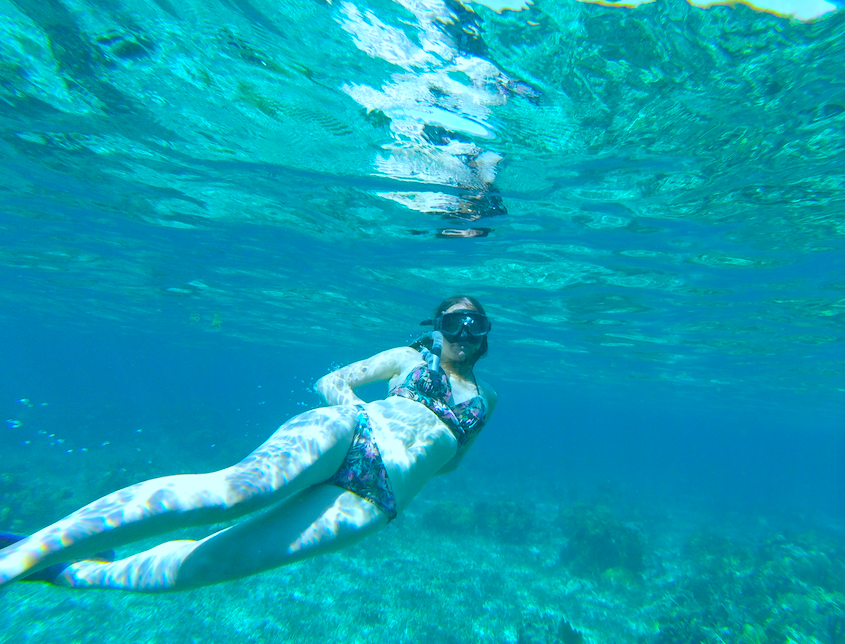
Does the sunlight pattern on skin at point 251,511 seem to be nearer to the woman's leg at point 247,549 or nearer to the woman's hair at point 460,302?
the woman's leg at point 247,549

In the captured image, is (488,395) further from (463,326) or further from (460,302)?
(460,302)

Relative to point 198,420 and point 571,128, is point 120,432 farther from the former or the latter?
point 571,128

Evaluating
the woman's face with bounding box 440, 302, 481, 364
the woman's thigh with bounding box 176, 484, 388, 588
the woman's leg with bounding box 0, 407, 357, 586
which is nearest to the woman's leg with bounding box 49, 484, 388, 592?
the woman's thigh with bounding box 176, 484, 388, 588

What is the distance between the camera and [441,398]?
4.47 m

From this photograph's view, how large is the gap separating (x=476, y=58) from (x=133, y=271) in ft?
73.6

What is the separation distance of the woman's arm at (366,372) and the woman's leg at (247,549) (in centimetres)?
125

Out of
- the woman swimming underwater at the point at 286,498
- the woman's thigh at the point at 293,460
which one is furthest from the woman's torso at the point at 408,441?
the woman's thigh at the point at 293,460

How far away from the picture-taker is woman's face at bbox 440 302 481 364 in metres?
4.82

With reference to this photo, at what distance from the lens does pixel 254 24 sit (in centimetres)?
700

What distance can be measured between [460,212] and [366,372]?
8.53 m

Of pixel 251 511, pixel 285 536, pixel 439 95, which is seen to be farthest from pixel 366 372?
pixel 439 95

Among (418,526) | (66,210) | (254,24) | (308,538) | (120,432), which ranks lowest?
(120,432)

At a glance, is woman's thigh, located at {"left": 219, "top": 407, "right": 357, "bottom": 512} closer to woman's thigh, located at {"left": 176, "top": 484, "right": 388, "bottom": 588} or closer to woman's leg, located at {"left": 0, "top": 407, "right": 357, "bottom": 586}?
woman's leg, located at {"left": 0, "top": 407, "right": 357, "bottom": 586}

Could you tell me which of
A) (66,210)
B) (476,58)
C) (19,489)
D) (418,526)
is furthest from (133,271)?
(476,58)
